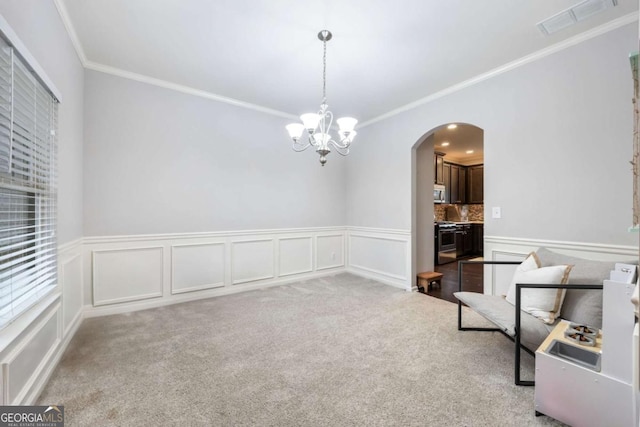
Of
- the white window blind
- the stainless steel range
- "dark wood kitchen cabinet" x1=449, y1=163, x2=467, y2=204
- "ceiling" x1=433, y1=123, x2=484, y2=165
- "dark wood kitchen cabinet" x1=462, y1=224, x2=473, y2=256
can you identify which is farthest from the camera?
"dark wood kitchen cabinet" x1=449, y1=163, x2=467, y2=204

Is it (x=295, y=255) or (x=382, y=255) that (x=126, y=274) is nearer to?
(x=295, y=255)

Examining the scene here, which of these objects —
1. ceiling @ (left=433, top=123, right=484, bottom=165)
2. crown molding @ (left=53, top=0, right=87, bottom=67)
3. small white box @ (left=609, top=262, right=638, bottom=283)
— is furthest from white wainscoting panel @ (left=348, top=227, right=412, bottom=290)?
crown molding @ (left=53, top=0, right=87, bottom=67)

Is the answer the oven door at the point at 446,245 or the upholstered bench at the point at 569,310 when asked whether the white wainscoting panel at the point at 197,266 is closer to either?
the upholstered bench at the point at 569,310

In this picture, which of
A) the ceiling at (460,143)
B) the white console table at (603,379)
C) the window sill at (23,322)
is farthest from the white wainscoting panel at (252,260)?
the white console table at (603,379)

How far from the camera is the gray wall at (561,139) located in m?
2.29

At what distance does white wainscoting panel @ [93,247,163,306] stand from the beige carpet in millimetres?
240

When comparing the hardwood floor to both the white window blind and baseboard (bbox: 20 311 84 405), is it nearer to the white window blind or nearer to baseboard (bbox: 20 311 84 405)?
baseboard (bbox: 20 311 84 405)

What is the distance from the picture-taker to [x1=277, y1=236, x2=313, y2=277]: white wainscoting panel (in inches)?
170

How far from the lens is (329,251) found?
483 centimetres

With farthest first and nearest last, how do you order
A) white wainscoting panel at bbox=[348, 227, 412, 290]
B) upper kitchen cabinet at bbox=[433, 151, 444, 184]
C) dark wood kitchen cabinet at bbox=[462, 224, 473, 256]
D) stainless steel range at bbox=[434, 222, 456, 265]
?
1. dark wood kitchen cabinet at bbox=[462, 224, 473, 256]
2. upper kitchen cabinet at bbox=[433, 151, 444, 184]
3. stainless steel range at bbox=[434, 222, 456, 265]
4. white wainscoting panel at bbox=[348, 227, 412, 290]

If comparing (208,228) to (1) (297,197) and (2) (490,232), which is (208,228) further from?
(2) (490,232)

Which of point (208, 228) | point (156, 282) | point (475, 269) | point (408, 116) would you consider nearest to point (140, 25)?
point (208, 228)

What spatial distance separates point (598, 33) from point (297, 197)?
369cm

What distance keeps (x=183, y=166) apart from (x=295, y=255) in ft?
6.77
